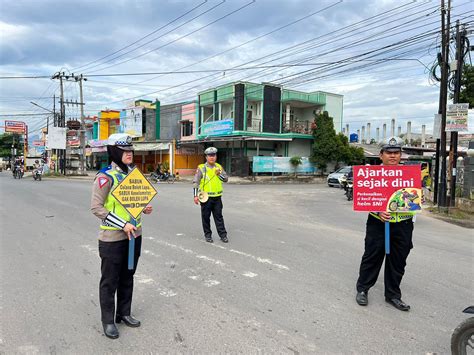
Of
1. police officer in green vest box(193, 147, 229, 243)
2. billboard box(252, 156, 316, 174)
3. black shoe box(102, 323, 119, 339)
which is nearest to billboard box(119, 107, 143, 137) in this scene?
billboard box(252, 156, 316, 174)

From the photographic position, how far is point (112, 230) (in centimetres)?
316

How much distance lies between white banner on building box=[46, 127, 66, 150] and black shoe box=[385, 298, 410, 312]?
3782 centimetres

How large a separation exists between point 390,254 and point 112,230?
9.50ft

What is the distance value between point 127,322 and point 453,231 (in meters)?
8.41

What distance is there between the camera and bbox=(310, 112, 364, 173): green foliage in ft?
94.6

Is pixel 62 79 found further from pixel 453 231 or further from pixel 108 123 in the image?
pixel 453 231

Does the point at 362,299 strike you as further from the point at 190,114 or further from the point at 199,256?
the point at 190,114

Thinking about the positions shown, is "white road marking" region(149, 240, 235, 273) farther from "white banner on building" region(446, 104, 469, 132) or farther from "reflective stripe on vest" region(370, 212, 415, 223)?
"white banner on building" region(446, 104, 469, 132)

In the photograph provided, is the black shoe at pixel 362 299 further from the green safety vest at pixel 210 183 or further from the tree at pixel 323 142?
the tree at pixel 323 142

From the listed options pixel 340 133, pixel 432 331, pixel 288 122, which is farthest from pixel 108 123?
pixel 432 331

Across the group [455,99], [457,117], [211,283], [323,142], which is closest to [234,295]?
[211,283]

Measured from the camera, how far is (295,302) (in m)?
3.93

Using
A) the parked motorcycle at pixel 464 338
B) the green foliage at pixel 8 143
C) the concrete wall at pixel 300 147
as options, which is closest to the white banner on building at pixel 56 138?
the concrete wall at pixel 300 147

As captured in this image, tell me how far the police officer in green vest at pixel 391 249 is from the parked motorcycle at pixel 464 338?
967 millimetres
